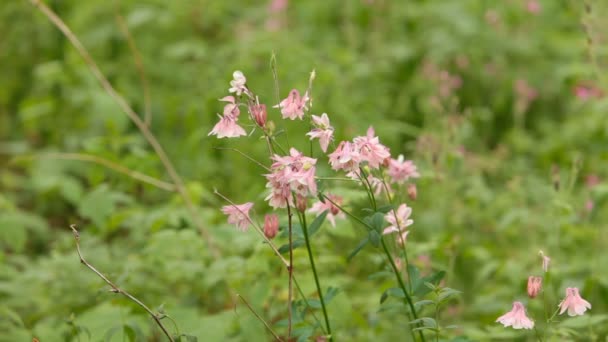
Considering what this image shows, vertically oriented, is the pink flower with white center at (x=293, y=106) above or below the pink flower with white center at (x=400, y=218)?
above

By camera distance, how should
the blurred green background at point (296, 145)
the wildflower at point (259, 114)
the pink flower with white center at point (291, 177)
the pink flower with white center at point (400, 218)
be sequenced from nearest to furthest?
the pink flower with white center at point (291, 177) → the wildflower at point (259, 114) → the pink flower with white center at point (400, 218) → the blurred green background at point (296, 145)

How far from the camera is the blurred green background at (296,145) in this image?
2197 millimetres

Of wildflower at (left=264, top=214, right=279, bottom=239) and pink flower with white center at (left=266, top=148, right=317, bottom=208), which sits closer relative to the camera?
pink flower with white center at (left=266, top=148, right=317, bottom=208)

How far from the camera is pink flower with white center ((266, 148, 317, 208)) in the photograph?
51.9 inches

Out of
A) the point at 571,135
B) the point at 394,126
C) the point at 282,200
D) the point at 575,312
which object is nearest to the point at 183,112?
the point at 394,126

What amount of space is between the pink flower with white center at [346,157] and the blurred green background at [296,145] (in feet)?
1.38

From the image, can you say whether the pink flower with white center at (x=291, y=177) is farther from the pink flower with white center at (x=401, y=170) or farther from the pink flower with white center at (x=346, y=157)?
the pink flower with white center at (x=401, y=170)

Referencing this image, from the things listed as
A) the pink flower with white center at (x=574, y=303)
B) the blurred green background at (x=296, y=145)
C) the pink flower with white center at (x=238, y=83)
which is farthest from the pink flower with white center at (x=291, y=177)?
the pink flower with white center at (x=574, y=303)

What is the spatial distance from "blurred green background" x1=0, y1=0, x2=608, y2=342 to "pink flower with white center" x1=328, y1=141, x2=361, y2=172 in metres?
0.42

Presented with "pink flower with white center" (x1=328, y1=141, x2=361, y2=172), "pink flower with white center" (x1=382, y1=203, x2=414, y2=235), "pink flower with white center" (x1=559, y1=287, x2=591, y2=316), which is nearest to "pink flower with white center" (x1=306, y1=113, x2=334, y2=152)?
"pink flower with white center" (x1=328, y1=141, x2=361, y2=172)

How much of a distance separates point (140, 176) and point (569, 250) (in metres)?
1.64

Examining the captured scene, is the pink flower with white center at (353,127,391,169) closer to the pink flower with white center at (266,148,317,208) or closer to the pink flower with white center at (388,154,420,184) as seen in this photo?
the pink flower with white center at (266,148,317,208)

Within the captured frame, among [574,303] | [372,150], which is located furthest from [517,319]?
[372,150]

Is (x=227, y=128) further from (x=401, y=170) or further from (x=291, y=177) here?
(x=401, y=170)
